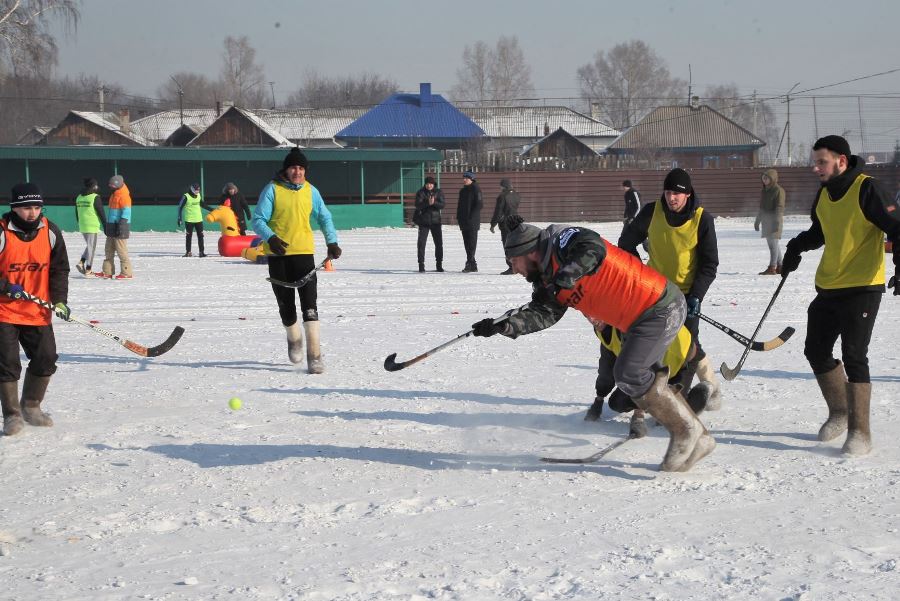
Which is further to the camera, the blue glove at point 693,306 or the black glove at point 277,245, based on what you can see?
the black glove at point 277,245

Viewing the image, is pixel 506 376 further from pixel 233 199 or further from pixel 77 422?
pixel 233 199

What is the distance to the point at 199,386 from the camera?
27.4ft

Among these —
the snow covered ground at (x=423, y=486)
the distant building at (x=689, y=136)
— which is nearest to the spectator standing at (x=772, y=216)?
the snow covered ground at (x=423, y=486)

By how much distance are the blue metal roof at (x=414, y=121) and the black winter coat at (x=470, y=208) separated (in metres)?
40.9

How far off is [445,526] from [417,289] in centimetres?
1044

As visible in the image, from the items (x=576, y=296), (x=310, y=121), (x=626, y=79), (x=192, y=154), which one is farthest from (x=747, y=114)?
(x=576, y=296)

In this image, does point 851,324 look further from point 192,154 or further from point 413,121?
point 413,121

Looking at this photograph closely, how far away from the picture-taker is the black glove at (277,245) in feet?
28.3

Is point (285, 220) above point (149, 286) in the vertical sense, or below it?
above

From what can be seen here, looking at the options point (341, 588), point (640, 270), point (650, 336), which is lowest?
point (341, 588)

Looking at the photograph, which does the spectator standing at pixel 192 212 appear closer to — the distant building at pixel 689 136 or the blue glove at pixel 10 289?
the blue glove at pixel 10 289

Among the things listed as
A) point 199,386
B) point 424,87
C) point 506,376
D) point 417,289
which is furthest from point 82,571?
point 424,87

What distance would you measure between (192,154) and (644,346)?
3035 centimetres

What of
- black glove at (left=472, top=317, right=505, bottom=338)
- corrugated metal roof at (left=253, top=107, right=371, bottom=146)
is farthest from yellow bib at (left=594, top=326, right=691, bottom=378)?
corrugated metal roof at (left=253, top=107, right=371, bottom=146)
